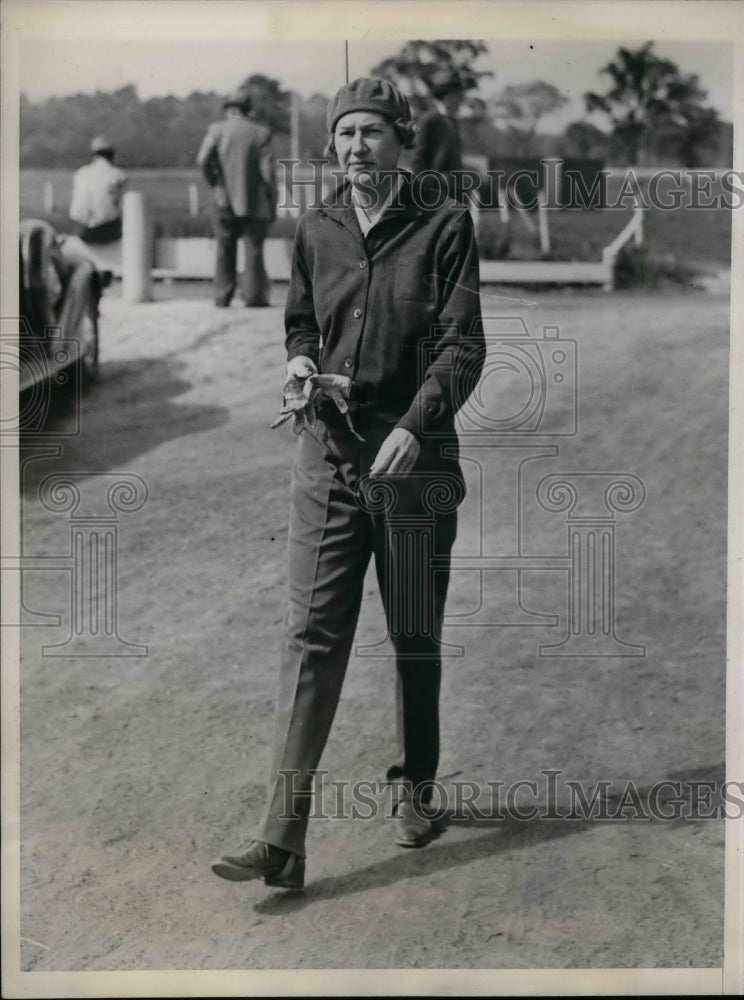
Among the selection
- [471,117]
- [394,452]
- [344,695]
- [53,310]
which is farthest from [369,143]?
[344,695]

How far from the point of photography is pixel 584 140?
5.15 metres

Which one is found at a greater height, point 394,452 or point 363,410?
point 363,410

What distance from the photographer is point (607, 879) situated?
16.8 ft

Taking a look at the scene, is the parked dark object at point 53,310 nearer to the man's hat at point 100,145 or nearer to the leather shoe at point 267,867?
the man's hat at point 100,145

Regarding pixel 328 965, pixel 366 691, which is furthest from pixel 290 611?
pixel 328 965

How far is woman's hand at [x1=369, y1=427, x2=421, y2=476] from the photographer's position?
4.95 metres

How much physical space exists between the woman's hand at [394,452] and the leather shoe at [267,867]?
4.06ft

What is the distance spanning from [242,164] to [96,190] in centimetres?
48

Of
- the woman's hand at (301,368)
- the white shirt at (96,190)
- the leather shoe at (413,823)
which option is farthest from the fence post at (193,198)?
the leather shoe at (413,823)

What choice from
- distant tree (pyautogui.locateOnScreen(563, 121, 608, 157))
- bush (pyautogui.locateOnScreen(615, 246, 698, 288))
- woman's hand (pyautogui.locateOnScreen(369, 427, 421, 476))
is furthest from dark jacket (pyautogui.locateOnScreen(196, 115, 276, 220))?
bush (pyautogui.locateOnScreen(615, 246, 698, 288))

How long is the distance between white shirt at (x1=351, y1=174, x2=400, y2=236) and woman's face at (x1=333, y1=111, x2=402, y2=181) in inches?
2.3

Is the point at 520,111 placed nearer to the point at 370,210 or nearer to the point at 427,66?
the point at 427,66

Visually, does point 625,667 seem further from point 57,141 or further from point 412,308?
point 57,141

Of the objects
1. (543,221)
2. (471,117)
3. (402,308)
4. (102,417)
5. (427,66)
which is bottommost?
(102,417)
